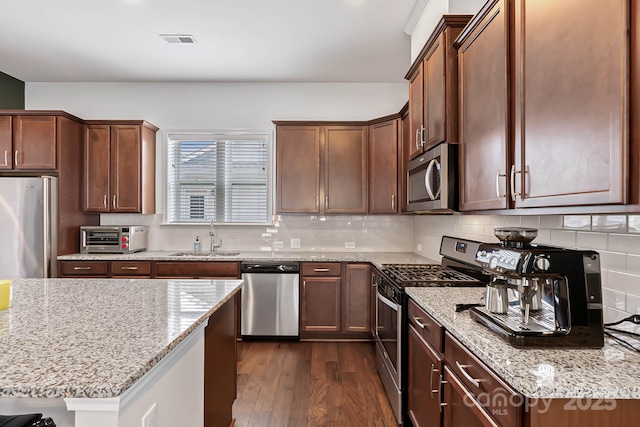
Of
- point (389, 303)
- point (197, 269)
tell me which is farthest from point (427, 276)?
point (197, 269)

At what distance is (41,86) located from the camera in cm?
434

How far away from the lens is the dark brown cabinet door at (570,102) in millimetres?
947

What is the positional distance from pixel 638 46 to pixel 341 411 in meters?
2.40

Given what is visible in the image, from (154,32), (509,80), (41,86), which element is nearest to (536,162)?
(509,80)

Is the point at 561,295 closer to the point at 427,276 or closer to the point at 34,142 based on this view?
the point at 427,276

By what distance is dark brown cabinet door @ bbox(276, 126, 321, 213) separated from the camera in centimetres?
391

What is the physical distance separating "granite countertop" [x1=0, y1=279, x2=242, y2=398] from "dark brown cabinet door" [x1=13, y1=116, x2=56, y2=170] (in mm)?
2120

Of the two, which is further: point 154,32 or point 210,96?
point 210,96

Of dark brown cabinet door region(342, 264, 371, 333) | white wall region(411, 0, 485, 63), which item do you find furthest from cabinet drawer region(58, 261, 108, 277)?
white wall region(411, 0, 485, 63)

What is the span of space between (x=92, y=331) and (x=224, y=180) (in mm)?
3286

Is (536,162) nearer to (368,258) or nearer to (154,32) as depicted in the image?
(368,258)

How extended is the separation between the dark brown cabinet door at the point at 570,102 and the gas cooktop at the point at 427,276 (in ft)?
2.75

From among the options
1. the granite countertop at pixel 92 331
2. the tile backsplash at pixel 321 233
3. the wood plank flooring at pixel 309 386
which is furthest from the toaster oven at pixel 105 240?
the granite countertop at pixel 92 331

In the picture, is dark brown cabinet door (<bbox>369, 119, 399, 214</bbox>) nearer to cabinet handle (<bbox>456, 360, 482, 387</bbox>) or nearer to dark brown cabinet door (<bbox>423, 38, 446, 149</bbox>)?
dark brown cabinet door (<bbox>423, 38, 446, 149</bbox>)
